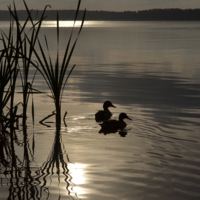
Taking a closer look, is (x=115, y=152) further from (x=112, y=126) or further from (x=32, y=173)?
(x=112, y=126)

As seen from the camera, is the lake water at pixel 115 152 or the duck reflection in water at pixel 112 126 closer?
the lake water at pixel 115 152

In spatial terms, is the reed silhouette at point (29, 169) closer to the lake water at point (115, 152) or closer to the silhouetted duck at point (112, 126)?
the lake water at point (115, 152)

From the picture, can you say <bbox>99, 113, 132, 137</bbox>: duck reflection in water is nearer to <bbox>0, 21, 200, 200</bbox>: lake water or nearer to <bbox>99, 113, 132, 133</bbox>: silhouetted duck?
<bbox>99, 113, 132, 133</bbox>: silhouetted duck

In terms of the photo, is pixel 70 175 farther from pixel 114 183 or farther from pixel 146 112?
pixel 146 112

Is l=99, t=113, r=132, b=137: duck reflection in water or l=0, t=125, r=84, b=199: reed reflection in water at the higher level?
l=99, t=113, r=132, b=137: duck reflection in water

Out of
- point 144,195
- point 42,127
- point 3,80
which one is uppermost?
point 3,80

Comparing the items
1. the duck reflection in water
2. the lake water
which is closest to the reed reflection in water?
the lake water

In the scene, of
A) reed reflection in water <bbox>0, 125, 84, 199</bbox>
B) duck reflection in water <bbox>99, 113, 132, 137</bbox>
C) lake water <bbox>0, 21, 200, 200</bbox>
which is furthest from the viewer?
duck reflection in water <bbox>99, 113, 132, 137</bbox>

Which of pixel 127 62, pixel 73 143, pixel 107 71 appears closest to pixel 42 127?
pixel 73 143

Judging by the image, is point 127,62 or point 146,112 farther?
point 127,62

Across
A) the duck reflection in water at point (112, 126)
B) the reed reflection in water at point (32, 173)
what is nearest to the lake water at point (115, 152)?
the reed reflection in water at point (32, 173)

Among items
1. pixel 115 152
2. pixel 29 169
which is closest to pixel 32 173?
pixel 29 169

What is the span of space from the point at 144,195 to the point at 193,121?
12.6 feet

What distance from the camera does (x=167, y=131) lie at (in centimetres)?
712
